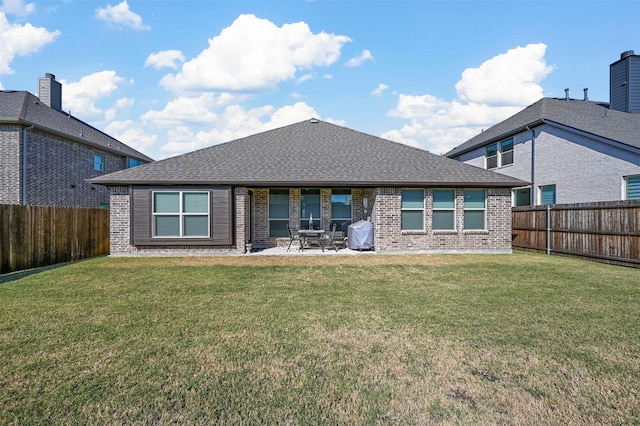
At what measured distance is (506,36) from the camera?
514 inches

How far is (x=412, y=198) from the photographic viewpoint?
12680 millimetres

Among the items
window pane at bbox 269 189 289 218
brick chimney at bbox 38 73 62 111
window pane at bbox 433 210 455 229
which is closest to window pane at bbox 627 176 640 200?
window pane at bbox 433 210 455 229

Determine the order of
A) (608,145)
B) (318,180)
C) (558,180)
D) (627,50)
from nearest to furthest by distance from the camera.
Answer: (318,180) → (608,145) → (558,180) → (627,50)

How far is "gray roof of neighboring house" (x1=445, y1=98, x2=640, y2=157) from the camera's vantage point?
13.6m

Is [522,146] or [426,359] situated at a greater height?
[522,146]

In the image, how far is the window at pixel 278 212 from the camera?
14.0 metres

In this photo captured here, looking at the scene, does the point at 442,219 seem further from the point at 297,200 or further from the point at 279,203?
the point at 279,203

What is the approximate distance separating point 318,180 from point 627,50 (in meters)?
16.7

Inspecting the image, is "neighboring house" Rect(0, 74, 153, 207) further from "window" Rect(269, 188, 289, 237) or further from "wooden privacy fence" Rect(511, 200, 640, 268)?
"wooden privacy fence" Rect(511, 200, 640, 268)

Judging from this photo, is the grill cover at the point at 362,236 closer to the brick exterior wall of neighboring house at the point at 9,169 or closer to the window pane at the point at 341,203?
the window pane at the point at 341,203

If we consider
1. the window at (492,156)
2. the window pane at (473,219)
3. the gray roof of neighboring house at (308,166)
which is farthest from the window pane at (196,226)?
the window at (492,156)

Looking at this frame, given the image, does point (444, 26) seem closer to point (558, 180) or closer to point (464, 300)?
point (558, 180)

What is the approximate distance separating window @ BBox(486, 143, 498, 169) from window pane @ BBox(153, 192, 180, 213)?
16.9 meters

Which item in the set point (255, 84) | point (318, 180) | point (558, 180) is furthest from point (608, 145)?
point (255, 84)
